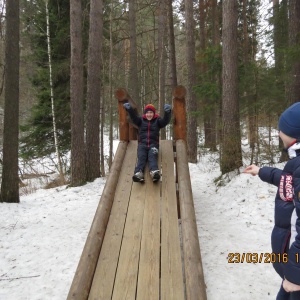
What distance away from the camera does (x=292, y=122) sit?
186 cm

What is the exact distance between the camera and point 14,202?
692 centimetres

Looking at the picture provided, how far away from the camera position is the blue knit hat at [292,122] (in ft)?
6.07

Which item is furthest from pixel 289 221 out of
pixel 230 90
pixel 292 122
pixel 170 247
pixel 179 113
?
pixel 230 90

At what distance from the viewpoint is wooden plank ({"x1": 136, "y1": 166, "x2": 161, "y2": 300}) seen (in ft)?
9.49

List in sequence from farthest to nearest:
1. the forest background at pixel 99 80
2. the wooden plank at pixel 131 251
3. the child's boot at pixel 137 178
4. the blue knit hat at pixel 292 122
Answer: the forest background at pixel 99 80, the child's boot at pixel 137 178, the wooden plank at pixel 131 251, the blue knit hat at pixel 292 122

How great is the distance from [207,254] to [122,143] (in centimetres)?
343

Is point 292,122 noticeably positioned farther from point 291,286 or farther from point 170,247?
point 170,247

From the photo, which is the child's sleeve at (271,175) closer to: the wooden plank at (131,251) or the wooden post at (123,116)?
the wooden plank at (131,251)

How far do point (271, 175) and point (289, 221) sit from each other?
404 millimetres

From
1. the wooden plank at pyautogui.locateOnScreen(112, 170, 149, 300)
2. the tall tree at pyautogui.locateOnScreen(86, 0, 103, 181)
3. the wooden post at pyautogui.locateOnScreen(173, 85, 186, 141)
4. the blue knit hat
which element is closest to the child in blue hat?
the blue knit hat

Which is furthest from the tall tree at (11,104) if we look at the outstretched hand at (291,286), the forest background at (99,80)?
the outstretched hand at (291,286)

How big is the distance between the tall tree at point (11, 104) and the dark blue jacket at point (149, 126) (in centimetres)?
304

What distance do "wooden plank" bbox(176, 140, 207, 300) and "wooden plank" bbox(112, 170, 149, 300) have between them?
0.59 metres

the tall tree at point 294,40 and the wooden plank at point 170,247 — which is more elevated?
the tall tree at point 294,40
